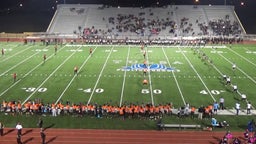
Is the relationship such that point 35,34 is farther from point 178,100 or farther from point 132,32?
point 178,100

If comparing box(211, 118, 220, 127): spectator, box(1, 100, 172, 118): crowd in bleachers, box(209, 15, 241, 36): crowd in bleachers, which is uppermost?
box(209, 15, 241, 36): crowd in bleachers

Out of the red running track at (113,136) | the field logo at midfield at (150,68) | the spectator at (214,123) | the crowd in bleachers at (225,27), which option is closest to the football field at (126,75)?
the field logo at midfield at (150,68)

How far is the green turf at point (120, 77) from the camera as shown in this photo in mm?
25297

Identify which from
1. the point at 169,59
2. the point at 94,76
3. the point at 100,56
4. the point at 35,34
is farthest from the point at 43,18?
the point at 94,76

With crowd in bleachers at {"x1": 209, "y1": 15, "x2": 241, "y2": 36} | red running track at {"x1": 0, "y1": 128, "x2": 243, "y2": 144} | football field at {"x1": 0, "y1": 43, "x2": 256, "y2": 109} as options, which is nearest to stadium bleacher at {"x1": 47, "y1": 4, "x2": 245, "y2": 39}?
crowd in bleachers at {"x1": 209, "y1": 15, "x2": 241, "y2": 36}

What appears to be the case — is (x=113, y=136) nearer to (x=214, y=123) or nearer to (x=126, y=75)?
(x=214, y=123)

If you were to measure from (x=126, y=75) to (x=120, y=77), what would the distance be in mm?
804

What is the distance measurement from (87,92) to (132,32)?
32.5 m

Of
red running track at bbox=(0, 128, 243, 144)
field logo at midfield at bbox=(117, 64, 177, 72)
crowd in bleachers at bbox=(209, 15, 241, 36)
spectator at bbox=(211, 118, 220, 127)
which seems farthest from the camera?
crowd in bleachers at bbox=(209, 15, 241, 36)

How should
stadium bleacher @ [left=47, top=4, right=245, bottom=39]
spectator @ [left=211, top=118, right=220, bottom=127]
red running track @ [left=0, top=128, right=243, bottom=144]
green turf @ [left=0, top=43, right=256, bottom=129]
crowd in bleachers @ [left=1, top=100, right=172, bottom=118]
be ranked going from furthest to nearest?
1. stadium bleacher @ [left=47, top=4, right=245, bottom=39]
2. green turf @ [left=0, top=43, right=256, bottom=129]
3. crowd in bleachers @ [left=1, top=100, right=172, bottom=118]
4. spectator @ [left=211, top=118, right=220, bottom=127]
5. red running track @ [left=0, top=128, right=243, bottom=144]

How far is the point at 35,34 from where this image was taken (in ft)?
184

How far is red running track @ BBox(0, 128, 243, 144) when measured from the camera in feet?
58.9

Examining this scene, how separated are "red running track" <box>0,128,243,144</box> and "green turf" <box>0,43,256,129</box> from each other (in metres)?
4.87

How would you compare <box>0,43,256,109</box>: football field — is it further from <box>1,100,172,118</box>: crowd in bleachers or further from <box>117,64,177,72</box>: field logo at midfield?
<box>1,100,172,118</box>: crowd in bleachers
